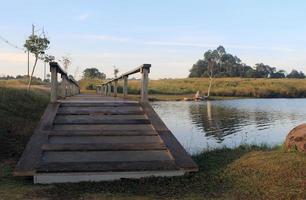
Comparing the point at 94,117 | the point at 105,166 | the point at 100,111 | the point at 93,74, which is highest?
the point at 93,74

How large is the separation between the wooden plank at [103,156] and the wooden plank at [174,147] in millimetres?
160

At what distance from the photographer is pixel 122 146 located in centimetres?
801

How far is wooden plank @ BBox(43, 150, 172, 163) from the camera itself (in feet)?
24.6

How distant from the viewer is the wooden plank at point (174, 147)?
7.39m

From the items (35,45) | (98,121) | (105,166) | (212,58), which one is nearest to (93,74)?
(212,58)

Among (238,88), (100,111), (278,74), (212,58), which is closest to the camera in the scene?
(100,111)

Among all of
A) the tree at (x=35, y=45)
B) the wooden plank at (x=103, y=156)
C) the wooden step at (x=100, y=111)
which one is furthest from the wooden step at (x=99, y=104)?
the tree at (x=35, y=45)

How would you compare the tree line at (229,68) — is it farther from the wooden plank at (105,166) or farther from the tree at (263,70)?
the wooden plank at (105,166)

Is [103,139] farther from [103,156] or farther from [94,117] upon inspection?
[94,117]

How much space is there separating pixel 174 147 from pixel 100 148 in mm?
1320

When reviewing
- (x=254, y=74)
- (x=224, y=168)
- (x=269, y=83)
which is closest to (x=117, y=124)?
(x=224, y=168)

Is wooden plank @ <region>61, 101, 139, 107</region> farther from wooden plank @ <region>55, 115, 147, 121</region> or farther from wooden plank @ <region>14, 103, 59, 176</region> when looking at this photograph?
wooden plank @ <region>14, 103, 59, 176</region>

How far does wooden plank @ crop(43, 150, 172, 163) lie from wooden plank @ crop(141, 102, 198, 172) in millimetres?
160

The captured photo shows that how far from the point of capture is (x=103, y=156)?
7.69 metres
